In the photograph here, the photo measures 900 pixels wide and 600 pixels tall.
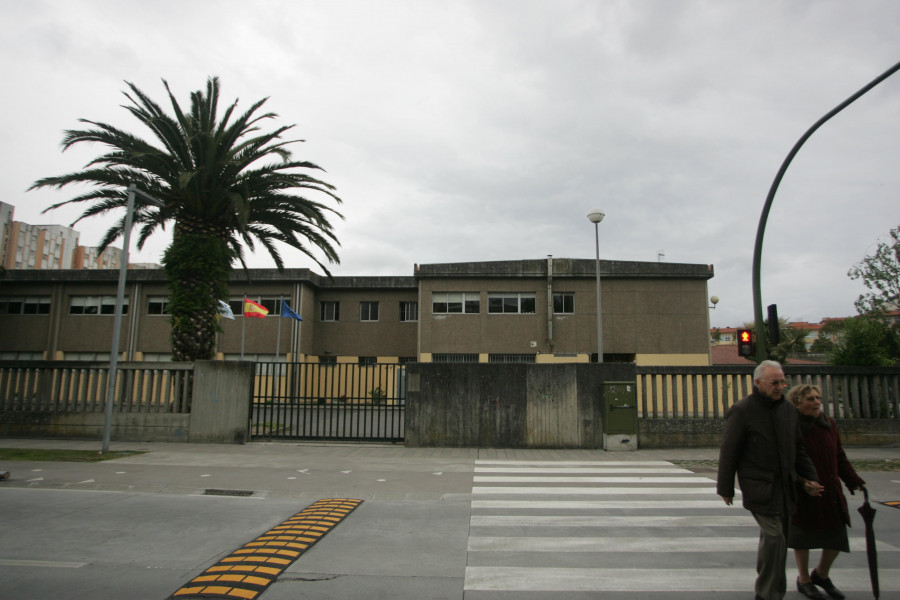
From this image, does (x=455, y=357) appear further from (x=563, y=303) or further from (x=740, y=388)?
(x=740, y=388)

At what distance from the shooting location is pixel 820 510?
4578 millimetres

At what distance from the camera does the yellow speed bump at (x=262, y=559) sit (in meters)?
4.52

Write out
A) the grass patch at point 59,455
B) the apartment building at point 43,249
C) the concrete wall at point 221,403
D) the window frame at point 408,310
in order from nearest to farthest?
the grass patch at point 59,455 → the concrete wall at point 221,403 → the window frame at point 408,310 → the apartment building at point 43,249

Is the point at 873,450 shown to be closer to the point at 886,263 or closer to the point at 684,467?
the point at 684,467

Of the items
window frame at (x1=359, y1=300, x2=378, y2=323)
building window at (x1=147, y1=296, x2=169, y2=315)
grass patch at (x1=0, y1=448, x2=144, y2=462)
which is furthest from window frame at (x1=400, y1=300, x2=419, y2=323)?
grass patch at (x1=0, y1=448, x2=144, y2=462)

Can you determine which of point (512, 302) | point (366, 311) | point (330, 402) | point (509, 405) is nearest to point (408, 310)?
point (366, 311)

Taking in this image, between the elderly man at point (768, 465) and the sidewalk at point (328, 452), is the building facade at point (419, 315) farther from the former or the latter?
the elderly man at point (768, 465)

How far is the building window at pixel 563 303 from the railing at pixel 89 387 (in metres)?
20.8

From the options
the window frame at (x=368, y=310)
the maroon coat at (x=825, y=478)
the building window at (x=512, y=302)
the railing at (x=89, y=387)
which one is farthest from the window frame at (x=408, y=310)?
the maroon coat at (x=825, y=478)

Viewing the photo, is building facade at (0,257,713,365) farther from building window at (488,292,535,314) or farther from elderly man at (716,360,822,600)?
elderly man at (716,360,822,600)

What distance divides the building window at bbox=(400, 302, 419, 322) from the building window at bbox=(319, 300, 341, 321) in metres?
4.15

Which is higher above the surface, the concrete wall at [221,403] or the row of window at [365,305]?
the row of window at [365,305]

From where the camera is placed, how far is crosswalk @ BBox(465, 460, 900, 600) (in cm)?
477

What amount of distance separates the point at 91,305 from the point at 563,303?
95.2 ft
